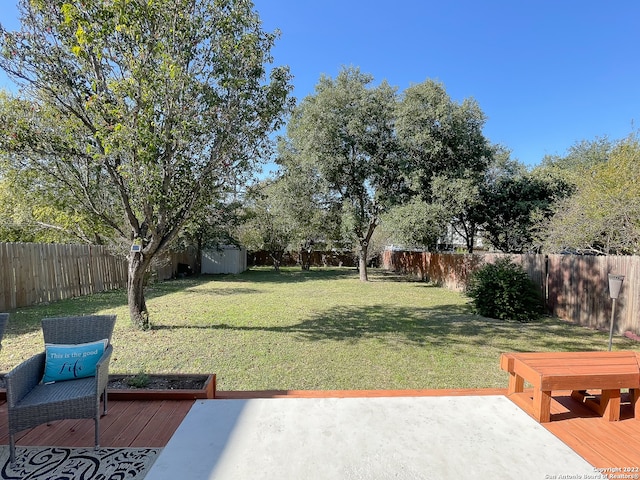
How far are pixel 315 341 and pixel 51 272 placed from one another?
725 centimetres

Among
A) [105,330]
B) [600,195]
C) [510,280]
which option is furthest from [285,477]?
[600,195]

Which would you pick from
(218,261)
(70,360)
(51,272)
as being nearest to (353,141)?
(218,261)

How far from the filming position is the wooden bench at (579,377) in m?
2.44

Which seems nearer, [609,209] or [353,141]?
[609,209]

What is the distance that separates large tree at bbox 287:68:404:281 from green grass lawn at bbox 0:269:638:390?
5.75 m

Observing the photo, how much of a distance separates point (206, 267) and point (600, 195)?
1680 centimetres

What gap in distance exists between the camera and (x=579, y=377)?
95.7 inches

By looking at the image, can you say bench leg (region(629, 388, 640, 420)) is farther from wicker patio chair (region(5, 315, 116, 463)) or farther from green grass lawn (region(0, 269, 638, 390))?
wicker patio chair (region(5, 315, 116, 463))

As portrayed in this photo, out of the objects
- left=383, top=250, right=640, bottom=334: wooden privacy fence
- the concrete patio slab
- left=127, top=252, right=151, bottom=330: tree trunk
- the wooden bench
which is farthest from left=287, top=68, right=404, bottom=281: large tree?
the concrete patio slab

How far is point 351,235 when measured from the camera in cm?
1415

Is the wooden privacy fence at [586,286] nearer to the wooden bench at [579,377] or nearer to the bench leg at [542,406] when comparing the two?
the wooden bench at [579,377]

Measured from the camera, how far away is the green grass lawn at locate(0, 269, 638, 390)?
409 centimetres

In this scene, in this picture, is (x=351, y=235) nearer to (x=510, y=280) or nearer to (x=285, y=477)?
(x=510, y=280)

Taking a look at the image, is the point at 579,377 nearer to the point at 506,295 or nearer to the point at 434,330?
the point at 434,330
